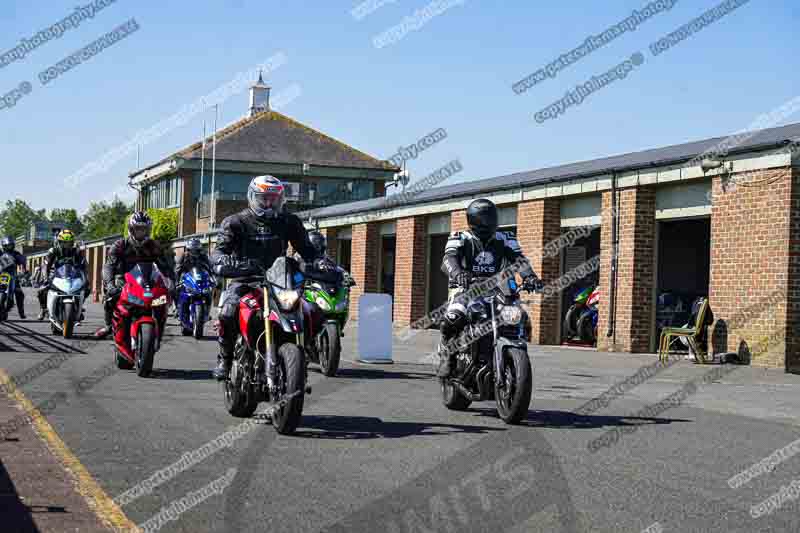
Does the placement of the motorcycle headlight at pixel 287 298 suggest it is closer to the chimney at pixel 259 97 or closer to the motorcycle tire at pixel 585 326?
the motorcycle tire at pixel 585 326

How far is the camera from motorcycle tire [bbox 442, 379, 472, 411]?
997 cm

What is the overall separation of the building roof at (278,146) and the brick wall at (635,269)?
52394mm

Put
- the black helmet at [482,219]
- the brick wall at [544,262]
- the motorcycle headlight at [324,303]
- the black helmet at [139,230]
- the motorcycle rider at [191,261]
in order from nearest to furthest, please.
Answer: the black helmet at [482,219]
the black helmet at [139,230]
the motorcycle headlight at [324,303]
the motorcycle rider at [191,261]
the brick wall at [544,262]

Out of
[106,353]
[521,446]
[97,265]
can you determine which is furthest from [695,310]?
[97,265]

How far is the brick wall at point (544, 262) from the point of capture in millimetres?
23625

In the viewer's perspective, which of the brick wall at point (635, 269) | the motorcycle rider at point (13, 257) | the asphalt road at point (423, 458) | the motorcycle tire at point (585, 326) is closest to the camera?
the asphalt road at point (423, 458)

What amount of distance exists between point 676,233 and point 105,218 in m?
130

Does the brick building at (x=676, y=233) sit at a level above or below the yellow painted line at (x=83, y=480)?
above

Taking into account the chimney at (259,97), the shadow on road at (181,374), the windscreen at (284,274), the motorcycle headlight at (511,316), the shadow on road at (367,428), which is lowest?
the shadow on road at (181,374)

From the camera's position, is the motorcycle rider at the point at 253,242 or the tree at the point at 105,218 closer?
the motorcycle rider at the point at 253,242

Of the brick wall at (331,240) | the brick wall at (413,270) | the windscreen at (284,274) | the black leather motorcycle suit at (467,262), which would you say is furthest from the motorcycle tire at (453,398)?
the brick wall at (331,240)

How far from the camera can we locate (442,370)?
988cm

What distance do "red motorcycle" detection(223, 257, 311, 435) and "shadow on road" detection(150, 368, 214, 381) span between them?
3.81 meters

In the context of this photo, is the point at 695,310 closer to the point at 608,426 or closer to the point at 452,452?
the point at 608,426
